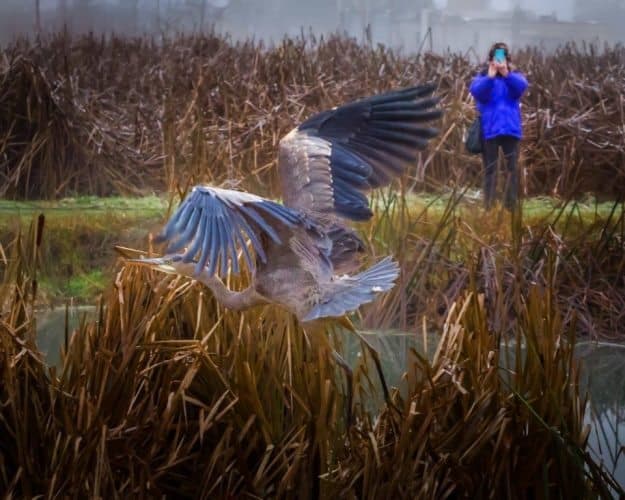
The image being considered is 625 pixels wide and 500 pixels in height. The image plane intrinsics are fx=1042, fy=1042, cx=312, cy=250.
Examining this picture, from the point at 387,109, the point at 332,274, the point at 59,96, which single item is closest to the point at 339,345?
the point at 332,274

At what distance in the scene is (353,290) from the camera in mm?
1660

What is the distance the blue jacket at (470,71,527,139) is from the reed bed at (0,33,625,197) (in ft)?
0.13

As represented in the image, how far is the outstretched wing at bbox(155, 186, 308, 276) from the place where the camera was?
1.52m

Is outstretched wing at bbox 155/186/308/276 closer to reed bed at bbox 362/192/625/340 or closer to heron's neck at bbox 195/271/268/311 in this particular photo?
heron's neck at bbox 195/271/268/311

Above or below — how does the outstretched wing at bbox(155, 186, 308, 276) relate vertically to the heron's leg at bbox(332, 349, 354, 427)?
above

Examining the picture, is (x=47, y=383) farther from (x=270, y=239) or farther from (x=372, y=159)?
(x=372, y=159)

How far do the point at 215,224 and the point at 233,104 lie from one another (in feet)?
2.96

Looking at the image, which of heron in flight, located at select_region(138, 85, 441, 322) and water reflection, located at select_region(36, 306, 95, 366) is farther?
water reflection, located at select_region(36, 306, 95, 366)

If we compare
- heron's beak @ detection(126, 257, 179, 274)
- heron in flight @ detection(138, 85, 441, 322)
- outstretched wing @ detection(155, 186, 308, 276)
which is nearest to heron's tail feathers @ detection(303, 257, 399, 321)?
heron in flight @ detection(138, 85, 441, 322)

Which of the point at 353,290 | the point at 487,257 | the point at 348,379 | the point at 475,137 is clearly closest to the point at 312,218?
the point at 353,290

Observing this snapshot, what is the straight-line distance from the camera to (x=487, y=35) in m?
2.36

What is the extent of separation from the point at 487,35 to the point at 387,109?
567 millimetres

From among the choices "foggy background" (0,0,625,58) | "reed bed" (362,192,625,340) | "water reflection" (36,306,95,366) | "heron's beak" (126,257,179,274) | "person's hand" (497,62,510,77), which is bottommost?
"water reflection" (36,306,95,366)

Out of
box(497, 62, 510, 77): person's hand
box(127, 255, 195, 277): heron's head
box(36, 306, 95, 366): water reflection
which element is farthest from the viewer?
box(497, 62, 510, 77): person's hand
